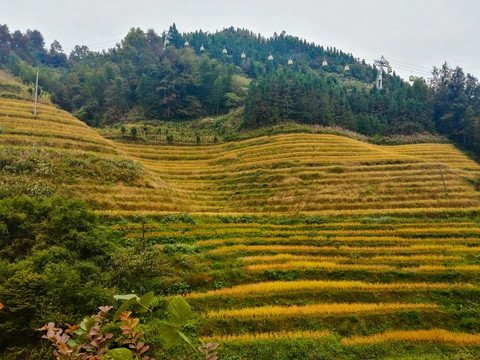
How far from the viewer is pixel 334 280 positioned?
16250 millimetres

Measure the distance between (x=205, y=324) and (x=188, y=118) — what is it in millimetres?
71303

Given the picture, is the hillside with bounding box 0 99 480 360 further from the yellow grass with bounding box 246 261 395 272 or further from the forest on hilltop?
the forest on hilltop

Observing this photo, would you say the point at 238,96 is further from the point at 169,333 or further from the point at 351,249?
the point at 169,333

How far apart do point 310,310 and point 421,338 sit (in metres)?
4.33

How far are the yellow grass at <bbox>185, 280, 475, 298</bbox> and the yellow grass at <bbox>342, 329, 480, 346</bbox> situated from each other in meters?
3.45

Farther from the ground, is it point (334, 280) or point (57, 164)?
point (57, 164)

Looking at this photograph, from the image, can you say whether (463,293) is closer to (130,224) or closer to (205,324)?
(205,324)

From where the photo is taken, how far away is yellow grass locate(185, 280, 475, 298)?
14.4 m

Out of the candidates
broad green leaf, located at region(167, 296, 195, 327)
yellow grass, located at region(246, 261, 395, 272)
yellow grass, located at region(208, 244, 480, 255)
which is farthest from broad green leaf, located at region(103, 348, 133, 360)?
yellow grass, located at region(208, 244, 480, 255)

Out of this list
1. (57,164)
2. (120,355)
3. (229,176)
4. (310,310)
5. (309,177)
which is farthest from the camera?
(229,176)

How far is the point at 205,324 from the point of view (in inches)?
451

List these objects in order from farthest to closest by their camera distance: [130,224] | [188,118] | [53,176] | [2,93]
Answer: [188,118] → [2,93] → [53,176] → [130,224]

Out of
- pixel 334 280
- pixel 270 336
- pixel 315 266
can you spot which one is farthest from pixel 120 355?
pixel 315 266

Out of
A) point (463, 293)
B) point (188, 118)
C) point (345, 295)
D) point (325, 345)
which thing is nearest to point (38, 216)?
point (325, 345)
